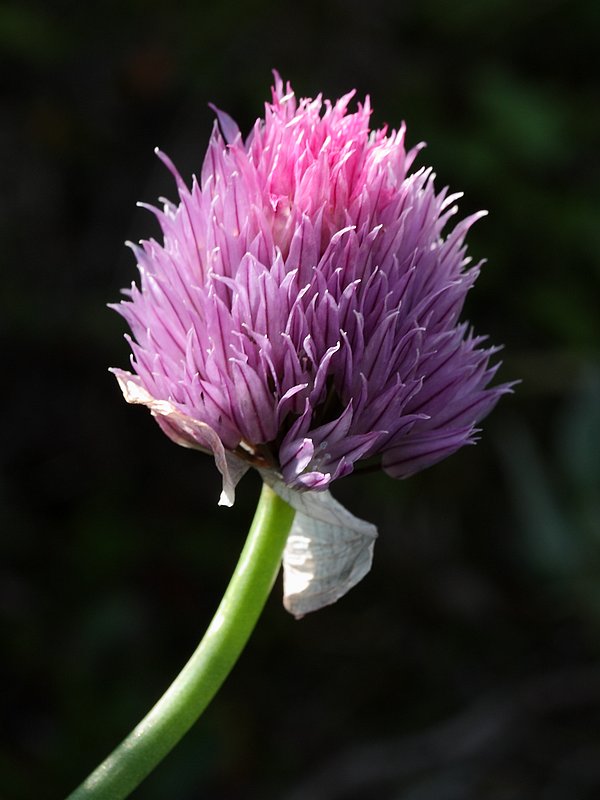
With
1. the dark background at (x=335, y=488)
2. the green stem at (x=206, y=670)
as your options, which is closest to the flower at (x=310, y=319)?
the green stem at (x=206, y=670)

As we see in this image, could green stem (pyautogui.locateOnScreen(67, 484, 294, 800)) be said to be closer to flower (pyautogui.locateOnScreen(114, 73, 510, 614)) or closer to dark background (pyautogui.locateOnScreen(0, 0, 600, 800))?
flower (pyautogui.locateOnScreen(114, 73, 510, 614))

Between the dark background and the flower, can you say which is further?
the dark background

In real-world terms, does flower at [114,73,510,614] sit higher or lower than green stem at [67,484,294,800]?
higher

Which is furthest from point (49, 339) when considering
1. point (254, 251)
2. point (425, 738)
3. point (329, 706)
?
point (254, 251)

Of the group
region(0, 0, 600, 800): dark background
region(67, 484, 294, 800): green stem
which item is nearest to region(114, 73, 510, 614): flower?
region(67, 484, 294, 800): green stem

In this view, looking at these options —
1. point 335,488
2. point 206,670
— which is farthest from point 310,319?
point 335,488

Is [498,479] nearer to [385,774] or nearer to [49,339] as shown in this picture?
[385,774]

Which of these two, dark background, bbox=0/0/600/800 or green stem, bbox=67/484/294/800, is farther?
dark background, bbox=0/0/600/800
